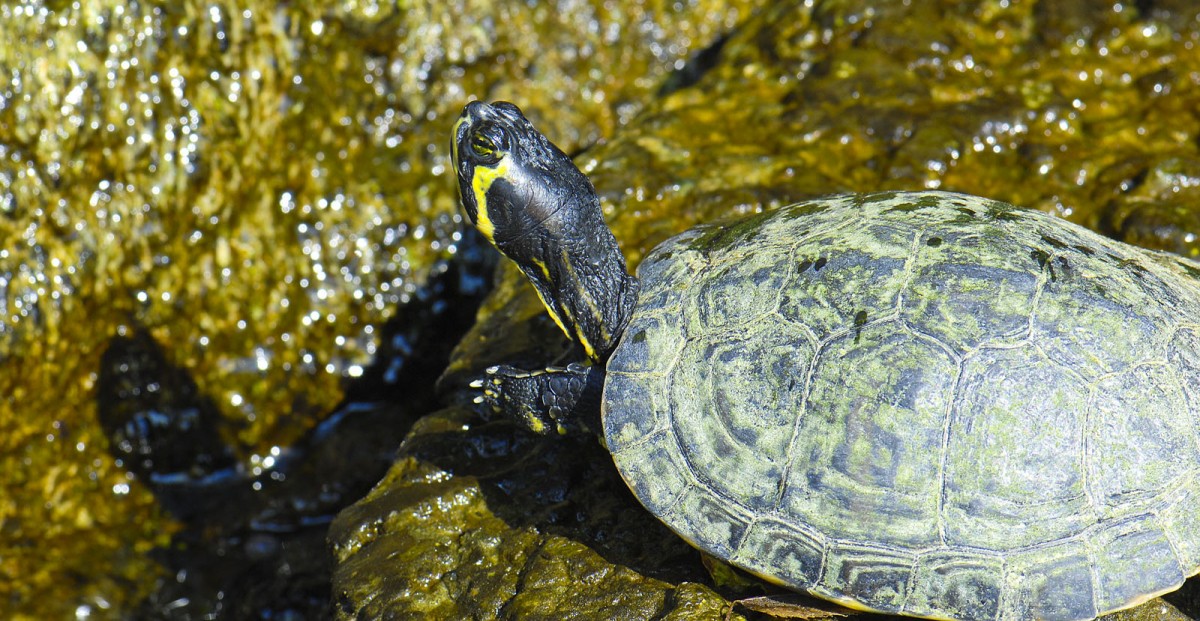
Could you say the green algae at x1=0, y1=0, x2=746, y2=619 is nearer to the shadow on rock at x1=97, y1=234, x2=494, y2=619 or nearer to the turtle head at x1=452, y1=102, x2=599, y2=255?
the shadow on rock at x1=97, y1=234, x2=494, y2=619

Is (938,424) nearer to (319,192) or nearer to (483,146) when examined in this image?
(483,146)

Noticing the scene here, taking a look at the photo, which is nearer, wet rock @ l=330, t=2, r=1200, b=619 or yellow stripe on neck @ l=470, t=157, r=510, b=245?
wet rock @ l=330, t=2, r=1200, b=619

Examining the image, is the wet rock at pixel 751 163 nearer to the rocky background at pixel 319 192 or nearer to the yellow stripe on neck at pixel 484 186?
the rocky background at pixel 319 192

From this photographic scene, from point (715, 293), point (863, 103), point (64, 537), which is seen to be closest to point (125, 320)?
point (64, 537)

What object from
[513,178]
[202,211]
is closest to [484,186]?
[513,178]

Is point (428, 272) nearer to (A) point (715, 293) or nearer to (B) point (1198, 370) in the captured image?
(A) point (715, 293)

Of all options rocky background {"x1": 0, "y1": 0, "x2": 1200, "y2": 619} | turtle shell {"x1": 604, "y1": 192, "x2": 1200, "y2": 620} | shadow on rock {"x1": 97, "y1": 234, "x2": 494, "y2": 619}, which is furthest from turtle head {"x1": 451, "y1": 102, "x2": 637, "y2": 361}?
shadow on rock {"x1": 97, "y1": 234, "x2": 494, "y2": 619}

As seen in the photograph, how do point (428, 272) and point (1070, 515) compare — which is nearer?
point (1070, 515)
